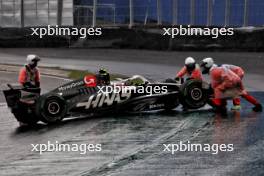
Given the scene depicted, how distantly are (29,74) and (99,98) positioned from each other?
2.30m

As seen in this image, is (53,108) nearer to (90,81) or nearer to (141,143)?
(90,81)

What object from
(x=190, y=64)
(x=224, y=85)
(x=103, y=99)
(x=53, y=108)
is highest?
(x=190, y=64)

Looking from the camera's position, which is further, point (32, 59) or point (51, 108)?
point (32, 59)

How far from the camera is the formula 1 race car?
40.4ft

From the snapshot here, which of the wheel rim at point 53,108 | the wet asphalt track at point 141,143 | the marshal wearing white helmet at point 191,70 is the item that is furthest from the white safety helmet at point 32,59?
the marshal wearing white helmet at point 191,70

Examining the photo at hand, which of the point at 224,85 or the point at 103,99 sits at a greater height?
the point at 224,85

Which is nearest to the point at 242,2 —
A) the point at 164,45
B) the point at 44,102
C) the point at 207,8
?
the point at 207,8

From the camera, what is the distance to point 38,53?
31.5m

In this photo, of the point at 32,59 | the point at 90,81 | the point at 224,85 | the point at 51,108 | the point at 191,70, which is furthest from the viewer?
the point at 191,70

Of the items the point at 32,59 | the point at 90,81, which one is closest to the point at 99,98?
the point at 90,81

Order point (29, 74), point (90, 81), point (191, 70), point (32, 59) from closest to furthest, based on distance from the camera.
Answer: point (90, 81)
point (32, 59)
point (191, 70)
point (29, 74)

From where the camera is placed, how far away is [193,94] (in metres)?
13.2

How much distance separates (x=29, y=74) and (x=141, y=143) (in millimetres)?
5088

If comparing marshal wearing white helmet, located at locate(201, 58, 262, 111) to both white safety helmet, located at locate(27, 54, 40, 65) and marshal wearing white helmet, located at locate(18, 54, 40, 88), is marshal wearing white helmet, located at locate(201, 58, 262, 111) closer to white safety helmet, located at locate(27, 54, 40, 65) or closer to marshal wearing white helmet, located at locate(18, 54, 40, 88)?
white safety helmet, located at locate(27, 54, 40, 65)
